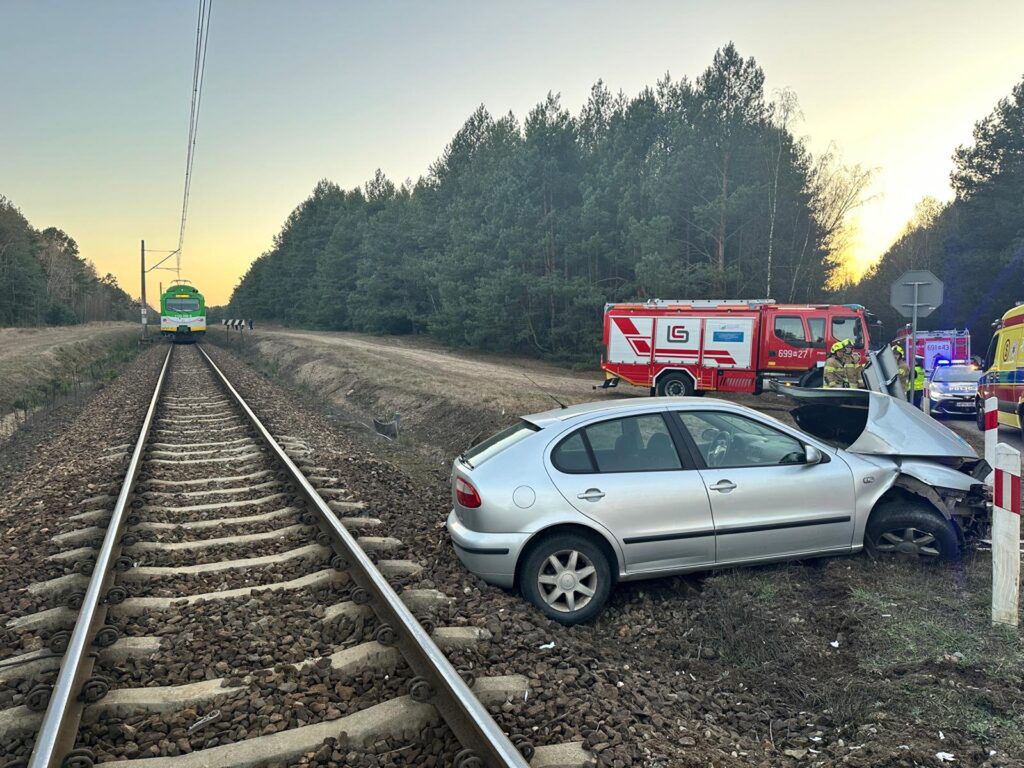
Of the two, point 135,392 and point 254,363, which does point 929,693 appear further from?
point 254,363

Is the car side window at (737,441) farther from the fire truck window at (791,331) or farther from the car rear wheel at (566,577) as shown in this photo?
the fire truck window at (791,331)

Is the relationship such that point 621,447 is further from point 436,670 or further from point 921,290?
point 921,290

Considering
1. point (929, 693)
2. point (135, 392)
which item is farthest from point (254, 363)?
point (929, 693)

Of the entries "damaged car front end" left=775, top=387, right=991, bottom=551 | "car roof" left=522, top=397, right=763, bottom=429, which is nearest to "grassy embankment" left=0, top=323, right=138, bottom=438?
"car roof" left=522, top=397, right=763, bottom=429

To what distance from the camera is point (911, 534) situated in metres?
5.80

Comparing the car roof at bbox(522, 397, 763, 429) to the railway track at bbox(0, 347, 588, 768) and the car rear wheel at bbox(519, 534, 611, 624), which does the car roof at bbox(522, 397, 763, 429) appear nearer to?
the car rear wheel at bbox(519, 534, 611, 624)

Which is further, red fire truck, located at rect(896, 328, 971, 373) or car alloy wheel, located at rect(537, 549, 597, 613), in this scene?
red fire truck, located at rect(896, 328, 971, 373)

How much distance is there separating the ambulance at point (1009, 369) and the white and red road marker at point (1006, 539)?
942 cm

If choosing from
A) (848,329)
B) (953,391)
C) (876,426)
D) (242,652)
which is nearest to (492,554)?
(242,652)

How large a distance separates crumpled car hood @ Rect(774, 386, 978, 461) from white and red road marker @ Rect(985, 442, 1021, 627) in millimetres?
1229

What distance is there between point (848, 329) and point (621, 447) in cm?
1558

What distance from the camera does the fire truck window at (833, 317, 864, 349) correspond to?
18.7 metres

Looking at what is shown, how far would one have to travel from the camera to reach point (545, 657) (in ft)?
14.0

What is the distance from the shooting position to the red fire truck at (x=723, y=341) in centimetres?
1888
